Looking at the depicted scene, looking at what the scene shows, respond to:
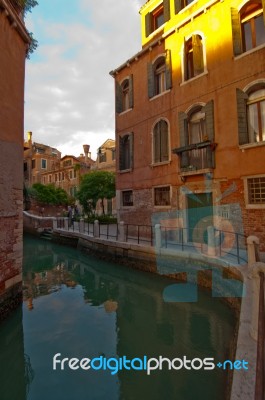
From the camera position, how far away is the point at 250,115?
30.4 ft

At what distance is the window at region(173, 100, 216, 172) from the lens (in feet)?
33.2

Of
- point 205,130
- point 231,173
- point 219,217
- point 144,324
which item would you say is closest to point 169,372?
point 144,324

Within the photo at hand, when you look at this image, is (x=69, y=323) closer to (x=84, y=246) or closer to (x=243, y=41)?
(x=84, y=246)

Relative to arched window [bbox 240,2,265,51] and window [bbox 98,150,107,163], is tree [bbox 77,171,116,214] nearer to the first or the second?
window [bbox 98,150,107,163]

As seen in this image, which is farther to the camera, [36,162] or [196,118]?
[36,162]

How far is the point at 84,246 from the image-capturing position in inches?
588

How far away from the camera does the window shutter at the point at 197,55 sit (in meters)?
10.8

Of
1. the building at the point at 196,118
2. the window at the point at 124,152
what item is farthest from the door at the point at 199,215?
the window at the point at 124,152

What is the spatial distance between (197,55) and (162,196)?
6.22 meters

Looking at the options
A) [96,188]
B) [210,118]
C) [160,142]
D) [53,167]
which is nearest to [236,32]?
[210,118]

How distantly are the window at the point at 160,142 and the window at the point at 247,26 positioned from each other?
416 cm

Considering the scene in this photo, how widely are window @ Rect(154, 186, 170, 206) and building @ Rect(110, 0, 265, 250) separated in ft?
0.15

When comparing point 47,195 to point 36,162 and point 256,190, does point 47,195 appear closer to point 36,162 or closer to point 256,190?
point 36,162

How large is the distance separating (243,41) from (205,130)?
11.2 ft
